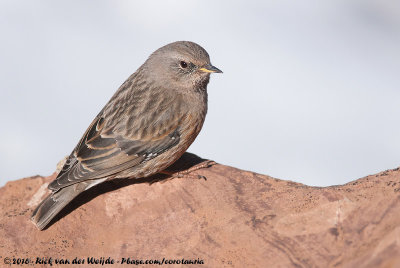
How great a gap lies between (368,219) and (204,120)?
2660 millimetres

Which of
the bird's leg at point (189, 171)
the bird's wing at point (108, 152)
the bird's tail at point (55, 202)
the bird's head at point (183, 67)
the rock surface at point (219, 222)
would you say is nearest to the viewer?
the rock surface at point (219, 222)

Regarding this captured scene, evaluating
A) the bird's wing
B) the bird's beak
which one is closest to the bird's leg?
the bird's wing

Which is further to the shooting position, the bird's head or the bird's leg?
the bird's head

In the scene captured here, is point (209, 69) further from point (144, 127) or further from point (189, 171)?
point (189, 171)

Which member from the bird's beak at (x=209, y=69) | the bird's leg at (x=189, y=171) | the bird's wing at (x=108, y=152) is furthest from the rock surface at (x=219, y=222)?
the bird's beak at (x=209, y=69)

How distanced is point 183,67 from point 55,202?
7.67 feet

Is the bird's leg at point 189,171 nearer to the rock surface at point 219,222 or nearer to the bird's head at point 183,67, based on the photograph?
the rock surface at point 219,222

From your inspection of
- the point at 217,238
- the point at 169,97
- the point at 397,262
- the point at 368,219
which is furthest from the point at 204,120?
the point at 397,262

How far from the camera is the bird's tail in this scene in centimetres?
671

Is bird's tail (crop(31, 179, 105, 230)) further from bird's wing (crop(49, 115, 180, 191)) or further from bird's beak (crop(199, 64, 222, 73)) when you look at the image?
bird's beak (crop(199, 64, 222, 73))

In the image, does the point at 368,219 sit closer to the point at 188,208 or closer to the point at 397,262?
the point at 397,262

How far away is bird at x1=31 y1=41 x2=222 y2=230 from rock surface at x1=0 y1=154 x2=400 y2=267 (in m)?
0.27

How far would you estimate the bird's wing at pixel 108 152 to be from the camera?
683 cm

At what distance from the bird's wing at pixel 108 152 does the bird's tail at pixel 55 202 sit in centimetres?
14
